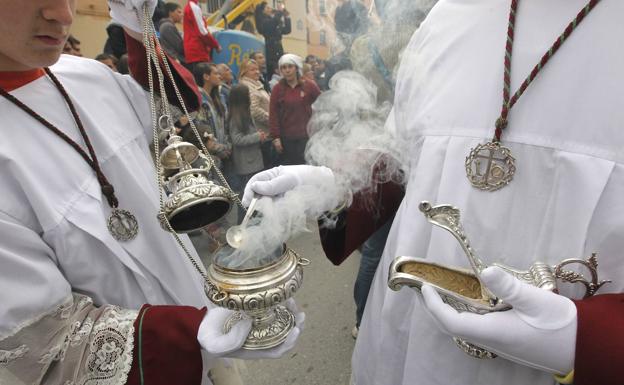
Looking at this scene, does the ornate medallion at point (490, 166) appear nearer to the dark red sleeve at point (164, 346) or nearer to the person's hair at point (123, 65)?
the dark red sleeve at point (164, 346)

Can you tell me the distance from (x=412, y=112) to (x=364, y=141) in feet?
0.95

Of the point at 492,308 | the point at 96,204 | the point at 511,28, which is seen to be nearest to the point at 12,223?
the point at 96,204

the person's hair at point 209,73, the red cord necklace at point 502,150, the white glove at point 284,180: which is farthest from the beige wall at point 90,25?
the red cord necklace at point 502,150

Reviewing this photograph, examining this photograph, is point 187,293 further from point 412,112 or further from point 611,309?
point 611,309

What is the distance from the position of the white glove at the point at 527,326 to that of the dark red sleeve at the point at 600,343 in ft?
0.06

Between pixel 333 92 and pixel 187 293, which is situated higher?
pixel 333 92

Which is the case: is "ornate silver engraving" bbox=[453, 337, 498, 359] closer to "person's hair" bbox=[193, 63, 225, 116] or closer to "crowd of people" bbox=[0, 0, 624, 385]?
"crowd of people" bbox=[0, 0, 624, 385]

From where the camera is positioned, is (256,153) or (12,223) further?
(256,153)

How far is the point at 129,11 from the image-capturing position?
1.54 meters

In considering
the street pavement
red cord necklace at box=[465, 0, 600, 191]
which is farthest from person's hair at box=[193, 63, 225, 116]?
red cord necklace at box=[465, 0, 600, 191]

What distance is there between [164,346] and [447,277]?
88 centimetres

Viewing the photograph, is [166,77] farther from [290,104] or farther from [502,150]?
[290,104]

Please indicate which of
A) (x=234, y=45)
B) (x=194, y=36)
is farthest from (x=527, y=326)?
(x=234, y=45)

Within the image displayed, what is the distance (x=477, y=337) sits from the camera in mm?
823
